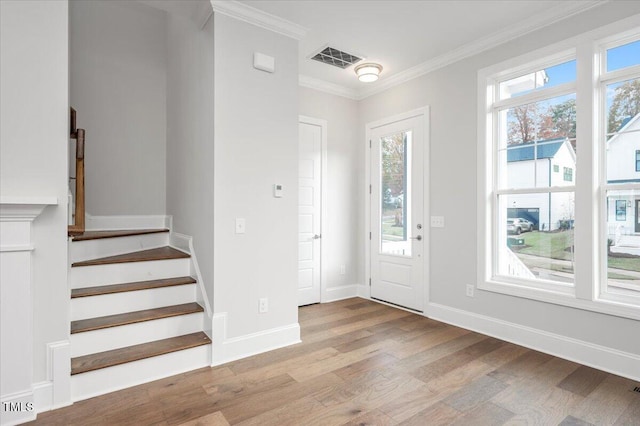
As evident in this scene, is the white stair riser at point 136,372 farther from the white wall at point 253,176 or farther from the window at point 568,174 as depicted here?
the window at point 568,174

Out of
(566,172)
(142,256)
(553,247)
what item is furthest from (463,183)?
(142,256)

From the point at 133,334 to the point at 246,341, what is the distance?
860mm

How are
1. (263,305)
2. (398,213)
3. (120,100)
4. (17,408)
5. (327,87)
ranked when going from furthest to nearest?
(327,87) → (398,213) → (120,100) → (263,305) → (17,408)

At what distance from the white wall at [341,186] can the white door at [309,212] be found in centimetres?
15

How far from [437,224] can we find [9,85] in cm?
376

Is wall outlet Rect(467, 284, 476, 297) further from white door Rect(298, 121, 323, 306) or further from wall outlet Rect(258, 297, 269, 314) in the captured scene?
wall outlet Rect(258, 297, 269, 314)

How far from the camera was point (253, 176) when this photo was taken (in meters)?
2.92

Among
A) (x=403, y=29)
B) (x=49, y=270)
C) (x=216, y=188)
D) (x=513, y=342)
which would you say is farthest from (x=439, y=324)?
(x=49, y=270)

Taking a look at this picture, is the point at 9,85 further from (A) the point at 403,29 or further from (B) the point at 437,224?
(B) the point at 437,224

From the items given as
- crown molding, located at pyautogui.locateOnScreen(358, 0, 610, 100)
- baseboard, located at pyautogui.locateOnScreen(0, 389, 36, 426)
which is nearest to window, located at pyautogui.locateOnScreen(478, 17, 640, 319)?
crown molding, located at pyautogui.locateOnScreen(358, 0, 610, 100)

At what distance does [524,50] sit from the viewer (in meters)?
3.08

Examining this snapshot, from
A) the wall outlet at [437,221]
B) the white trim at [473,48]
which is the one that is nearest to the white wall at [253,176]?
the white trim at [473,48]

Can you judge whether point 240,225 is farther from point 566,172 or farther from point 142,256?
point 566,172

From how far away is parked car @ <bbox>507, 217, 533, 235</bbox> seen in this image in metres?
3.20
